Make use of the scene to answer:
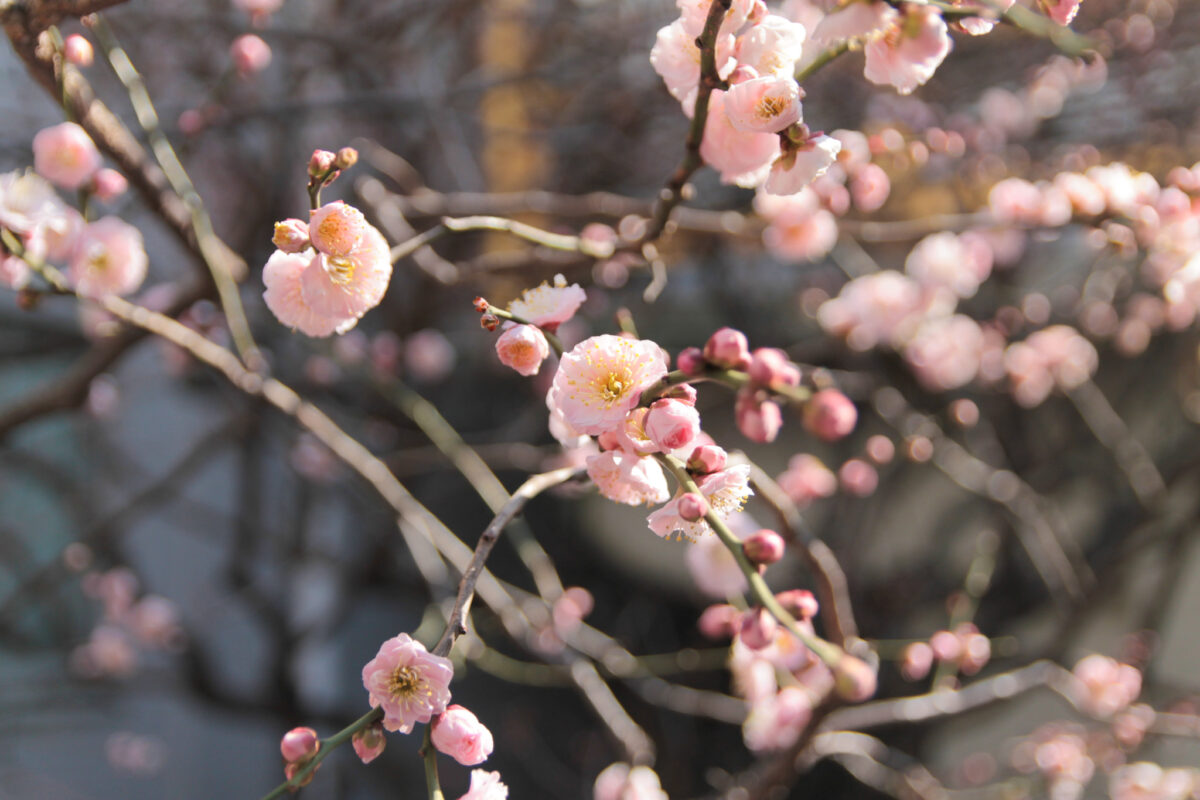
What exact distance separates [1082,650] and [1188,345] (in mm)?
1176

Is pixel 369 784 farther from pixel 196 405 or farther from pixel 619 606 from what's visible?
pixel 196 405

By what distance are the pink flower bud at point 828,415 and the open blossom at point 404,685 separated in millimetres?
338

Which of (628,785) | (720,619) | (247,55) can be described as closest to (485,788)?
(720,619)

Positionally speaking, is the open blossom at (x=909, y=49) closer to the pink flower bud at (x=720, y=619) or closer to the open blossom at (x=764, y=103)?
the open blossom at (x=764, y=103)

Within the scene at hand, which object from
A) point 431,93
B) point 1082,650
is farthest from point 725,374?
point 1082,650

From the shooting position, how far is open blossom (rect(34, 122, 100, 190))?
95 cm

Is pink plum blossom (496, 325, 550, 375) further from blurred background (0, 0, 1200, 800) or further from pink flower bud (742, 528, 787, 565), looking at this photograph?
blurred background (0, 0, 1200, 800)

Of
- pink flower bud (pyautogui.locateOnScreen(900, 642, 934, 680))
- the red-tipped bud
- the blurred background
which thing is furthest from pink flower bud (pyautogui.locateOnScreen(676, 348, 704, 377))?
the blurred background

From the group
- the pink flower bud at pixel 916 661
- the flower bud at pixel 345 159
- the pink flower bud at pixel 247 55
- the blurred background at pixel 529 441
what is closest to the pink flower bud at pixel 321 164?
the flower bud at pixel 345 159

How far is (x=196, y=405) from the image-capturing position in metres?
3.38

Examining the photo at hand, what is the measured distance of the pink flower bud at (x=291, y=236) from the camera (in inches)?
24.2

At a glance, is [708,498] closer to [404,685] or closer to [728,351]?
[728,351]

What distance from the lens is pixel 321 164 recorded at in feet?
2.02

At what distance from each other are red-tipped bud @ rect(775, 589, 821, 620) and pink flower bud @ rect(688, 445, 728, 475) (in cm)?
14
